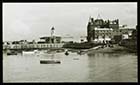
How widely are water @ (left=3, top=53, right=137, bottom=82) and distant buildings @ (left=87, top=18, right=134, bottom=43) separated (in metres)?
0.14

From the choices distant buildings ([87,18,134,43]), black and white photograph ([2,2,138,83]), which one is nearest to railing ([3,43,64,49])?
black and white photograph ([2,2,138,83])

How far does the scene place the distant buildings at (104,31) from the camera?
2.13 m

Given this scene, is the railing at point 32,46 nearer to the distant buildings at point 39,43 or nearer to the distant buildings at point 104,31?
the distant buildings at point 39,43

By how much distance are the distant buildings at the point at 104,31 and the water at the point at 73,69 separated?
0.14 metres

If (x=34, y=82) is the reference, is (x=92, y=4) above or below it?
above

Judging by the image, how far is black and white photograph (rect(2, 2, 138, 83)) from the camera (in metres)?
2.10

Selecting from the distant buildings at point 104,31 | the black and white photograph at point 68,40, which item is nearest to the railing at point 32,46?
the black and white photograph at point 68,40

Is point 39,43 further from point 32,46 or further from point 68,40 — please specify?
point 68,40

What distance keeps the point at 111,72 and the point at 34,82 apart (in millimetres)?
594

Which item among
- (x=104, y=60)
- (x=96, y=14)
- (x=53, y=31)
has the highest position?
(x=96, y=14)

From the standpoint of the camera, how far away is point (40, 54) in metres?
2.17

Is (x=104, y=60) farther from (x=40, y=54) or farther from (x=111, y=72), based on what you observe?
(x=40, y=54)

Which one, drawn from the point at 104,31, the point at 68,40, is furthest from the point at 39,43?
the point at 104,31

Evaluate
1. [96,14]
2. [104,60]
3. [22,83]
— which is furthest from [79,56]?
[22,83]
